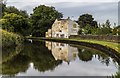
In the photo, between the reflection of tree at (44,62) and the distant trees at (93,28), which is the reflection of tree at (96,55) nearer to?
the reflection of tree at (44,62)

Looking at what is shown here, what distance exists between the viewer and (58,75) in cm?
1983

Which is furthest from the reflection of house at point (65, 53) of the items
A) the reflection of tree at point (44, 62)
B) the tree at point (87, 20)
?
the tree at point (87, 20)

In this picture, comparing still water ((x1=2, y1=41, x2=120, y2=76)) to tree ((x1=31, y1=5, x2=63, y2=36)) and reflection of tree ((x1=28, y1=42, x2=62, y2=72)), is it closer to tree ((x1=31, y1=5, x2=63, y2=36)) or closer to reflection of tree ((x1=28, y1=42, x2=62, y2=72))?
reflection of tree ((x1=28, y1=42, x2=62, y2=72))

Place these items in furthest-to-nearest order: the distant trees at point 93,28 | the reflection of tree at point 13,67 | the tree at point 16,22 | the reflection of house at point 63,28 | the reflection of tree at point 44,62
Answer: the reflection of house at point 63,28 → the distant trees at point 93,28 → the tree at point 16,22 → the reflection of tree at point 44,62 → the reflection of tree at point 13,67

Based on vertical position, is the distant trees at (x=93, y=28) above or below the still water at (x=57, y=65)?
above

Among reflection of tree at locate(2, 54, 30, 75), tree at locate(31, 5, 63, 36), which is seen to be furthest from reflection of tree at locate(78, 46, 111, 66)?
tree at locate(31, 5, 63, 36)

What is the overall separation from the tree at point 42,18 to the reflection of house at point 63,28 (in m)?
1.88

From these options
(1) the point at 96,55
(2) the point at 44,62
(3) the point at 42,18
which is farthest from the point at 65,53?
(3) the point at 42,18

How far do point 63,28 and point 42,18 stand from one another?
23.1 ft

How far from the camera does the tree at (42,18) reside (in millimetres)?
100062

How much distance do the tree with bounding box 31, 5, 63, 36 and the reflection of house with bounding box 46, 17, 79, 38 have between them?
6.17ft

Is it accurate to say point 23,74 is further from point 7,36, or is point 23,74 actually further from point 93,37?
point 93,37

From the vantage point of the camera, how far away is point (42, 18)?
10181 centimetres

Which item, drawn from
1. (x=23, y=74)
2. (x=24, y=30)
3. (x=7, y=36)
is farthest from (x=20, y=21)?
(x=23, y=74)
